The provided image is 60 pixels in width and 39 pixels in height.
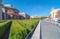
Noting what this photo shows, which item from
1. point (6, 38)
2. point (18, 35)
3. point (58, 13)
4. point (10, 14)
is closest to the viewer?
point (18, 35)

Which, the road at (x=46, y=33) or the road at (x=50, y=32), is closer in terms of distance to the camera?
the road at (x=46, y=33)

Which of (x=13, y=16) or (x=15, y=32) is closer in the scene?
(x=15, y=32)

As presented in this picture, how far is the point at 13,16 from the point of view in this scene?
78.0 m

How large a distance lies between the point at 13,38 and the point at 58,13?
12366cm

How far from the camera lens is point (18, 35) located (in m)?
6.63

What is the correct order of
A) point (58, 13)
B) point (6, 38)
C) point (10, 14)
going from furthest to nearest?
point (58, 13) → point (10, 14) → point (6, 38)

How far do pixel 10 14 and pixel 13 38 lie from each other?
7062 centimetres

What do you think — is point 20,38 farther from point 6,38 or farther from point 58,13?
point 58,13

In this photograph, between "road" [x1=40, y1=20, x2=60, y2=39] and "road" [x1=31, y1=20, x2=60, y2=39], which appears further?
"road" [x1=40, y1=20, x2=60, y2=39]

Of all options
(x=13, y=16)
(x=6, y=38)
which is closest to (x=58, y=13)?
(x=13, y=16)

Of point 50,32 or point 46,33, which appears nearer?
point 46,33

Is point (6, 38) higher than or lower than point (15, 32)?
lower

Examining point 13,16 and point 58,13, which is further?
point 58,13

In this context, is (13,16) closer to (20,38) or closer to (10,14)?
(10,14)
